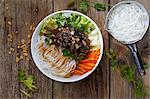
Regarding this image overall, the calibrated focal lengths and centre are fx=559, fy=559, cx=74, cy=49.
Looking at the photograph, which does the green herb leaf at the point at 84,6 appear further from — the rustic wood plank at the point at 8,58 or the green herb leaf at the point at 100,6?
the rustic wood plank at the point at 8,58

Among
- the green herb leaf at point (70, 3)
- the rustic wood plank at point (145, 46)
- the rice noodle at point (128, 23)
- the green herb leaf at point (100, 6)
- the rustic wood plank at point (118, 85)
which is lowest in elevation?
the rustic wood plank at point (118, 85)

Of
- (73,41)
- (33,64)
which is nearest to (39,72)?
(33,64)

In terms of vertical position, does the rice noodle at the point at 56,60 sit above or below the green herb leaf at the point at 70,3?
below

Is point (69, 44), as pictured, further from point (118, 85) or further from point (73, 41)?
point (118, 85)

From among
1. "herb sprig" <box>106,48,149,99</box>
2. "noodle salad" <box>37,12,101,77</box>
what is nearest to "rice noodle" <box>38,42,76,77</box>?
"noodle salad" <box>37,12,101,77</box>

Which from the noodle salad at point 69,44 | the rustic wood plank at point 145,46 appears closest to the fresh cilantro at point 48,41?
the noodle salad at point 69,44

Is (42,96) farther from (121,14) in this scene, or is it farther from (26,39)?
(121,14)

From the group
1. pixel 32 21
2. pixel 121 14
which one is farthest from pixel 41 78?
pixel 121 14
